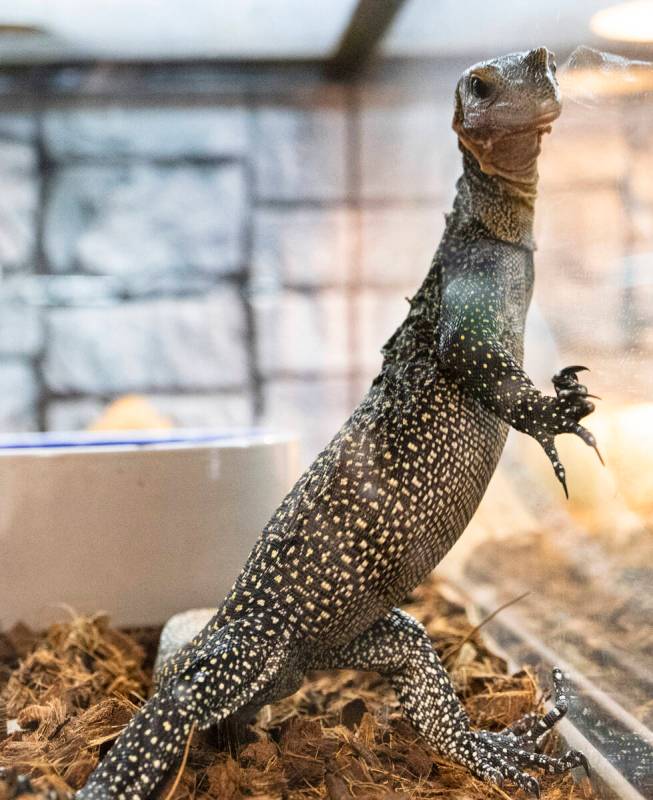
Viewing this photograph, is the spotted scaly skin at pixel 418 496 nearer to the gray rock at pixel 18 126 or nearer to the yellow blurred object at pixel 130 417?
the yellow blurred object at pixel 130 417

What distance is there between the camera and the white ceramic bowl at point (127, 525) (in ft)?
9.52

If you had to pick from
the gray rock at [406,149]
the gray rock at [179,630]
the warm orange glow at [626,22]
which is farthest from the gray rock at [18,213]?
the warm orange glow at [626,22]

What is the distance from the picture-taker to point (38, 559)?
290cm

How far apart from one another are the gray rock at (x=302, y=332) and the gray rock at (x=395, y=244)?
311 millimetres

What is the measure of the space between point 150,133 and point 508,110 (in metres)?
3.70

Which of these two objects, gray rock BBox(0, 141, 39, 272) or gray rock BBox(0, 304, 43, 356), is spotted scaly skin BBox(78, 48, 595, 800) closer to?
gray rock BBox(0, 304, 43, 356)

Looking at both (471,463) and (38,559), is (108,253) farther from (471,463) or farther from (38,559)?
(471,463)

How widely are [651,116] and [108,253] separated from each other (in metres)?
3.89

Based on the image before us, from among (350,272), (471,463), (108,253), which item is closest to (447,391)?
(471,463)

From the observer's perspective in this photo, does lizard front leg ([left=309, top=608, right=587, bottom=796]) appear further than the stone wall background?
No

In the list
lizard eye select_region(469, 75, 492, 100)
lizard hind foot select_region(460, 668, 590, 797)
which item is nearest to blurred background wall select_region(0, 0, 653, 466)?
lizard eye select_region(469, 75, 492, 100)

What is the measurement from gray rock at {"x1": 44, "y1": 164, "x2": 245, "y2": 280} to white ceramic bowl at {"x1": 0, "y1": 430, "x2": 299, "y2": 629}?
2.59m

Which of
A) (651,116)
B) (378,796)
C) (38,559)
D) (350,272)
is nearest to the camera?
(378,796)

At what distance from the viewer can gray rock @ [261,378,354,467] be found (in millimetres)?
5152
